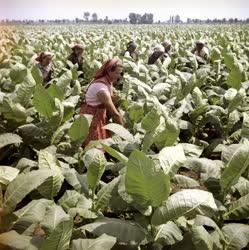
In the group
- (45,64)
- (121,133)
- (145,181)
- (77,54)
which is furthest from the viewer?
(77,54)

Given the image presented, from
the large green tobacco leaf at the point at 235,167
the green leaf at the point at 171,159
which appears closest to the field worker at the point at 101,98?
the green leaf at the point at 171,159

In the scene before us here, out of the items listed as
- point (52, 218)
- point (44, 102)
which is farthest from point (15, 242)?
point (44, 102)

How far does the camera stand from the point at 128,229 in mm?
2012

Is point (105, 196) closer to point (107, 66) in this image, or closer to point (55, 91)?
point (55, 91)

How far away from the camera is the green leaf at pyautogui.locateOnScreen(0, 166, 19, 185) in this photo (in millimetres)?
2352

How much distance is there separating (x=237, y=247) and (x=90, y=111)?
2407mm

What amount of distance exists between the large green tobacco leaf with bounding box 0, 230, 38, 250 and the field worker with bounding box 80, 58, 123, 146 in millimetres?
2297

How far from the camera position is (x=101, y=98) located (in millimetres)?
4176

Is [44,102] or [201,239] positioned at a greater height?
[44,102]

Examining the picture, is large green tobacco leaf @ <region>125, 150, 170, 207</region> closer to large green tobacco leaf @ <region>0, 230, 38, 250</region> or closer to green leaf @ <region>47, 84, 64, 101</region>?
large green tobacco leaf @ <region>0, 230, 38, 250</region>

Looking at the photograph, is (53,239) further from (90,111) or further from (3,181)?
(90,111)

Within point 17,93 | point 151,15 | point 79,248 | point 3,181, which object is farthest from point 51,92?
point 151,15

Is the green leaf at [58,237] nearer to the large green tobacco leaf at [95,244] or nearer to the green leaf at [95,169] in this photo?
the large green tobacco leaf at [95,244]

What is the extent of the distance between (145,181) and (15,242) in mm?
563
